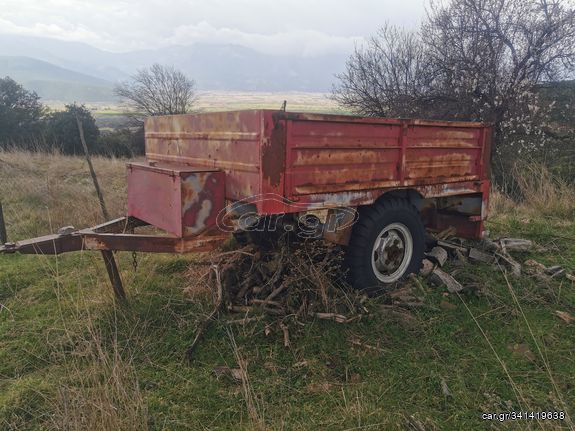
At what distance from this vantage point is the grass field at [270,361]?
8.04 ft

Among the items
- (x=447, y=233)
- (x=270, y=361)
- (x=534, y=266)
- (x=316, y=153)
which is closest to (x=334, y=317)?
(x=270, y=361)

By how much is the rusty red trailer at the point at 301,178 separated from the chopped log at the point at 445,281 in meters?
0.21

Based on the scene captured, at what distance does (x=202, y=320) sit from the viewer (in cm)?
338

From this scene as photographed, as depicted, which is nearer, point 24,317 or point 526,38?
point 24,317

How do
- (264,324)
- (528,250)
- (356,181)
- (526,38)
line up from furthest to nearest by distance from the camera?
(526,38)
(528,250)
(356,181)
(264,324)

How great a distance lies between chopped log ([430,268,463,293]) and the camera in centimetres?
402

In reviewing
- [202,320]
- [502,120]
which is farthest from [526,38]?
[202,320]

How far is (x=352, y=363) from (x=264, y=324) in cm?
74

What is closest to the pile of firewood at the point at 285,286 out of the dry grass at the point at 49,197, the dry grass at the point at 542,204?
the dry grass at the point at 49,197

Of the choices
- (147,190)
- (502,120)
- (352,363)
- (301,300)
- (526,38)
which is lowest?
(352,363)

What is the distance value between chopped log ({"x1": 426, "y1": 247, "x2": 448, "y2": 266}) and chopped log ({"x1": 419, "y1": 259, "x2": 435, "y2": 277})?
0.34 feet

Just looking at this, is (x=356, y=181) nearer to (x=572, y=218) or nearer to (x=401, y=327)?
(x=401, y=327)

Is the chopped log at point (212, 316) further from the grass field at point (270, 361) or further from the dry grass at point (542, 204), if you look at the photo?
the dry grass at point (542, 204)

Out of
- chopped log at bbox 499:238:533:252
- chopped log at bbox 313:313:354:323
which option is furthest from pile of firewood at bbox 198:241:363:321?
chopped log at bbox 499:238:533:252
